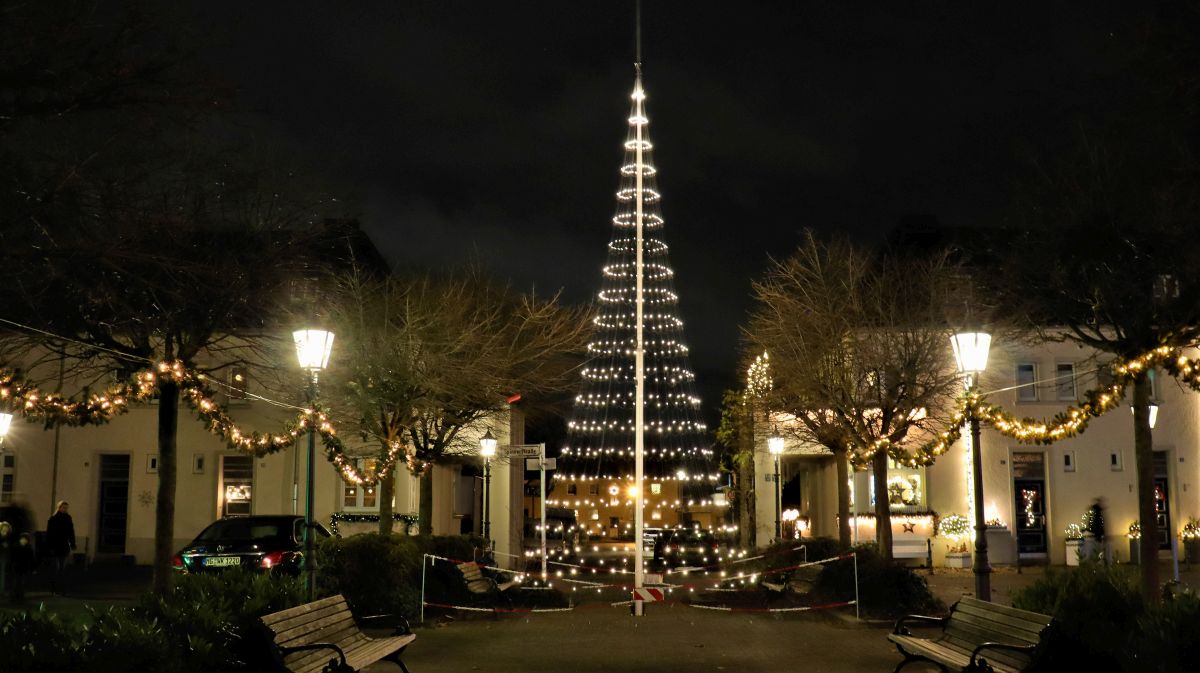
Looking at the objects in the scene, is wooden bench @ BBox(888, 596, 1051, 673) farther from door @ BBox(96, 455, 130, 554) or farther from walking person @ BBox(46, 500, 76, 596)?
door @ BBox(96, 455, 130, 554)

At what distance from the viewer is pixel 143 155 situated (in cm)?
1348

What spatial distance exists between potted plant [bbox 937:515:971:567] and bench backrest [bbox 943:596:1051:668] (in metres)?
19.6

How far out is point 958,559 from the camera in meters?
30.8

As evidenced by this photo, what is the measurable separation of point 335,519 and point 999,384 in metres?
18.1

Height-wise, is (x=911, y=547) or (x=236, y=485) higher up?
(x=236, y=485)

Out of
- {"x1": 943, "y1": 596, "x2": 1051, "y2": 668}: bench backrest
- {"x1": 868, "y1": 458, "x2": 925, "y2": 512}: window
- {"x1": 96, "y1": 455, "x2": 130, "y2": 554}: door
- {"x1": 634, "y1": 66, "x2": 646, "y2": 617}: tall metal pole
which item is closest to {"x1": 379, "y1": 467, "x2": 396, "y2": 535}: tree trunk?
{"x1": 634, "y1": 66, "x2": 646, "y2": 617}: tall metal pole

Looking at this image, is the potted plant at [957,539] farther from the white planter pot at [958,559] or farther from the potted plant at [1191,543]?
the potted plant at [1191,543]

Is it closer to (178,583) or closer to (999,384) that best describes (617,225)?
(999,384)

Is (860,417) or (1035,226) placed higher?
(1035,226)

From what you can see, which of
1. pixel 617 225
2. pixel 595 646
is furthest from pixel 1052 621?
pixel 617 225

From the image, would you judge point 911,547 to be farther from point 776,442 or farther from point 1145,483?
point 1145,483

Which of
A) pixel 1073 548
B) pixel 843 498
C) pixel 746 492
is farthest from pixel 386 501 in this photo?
pixel 746 492

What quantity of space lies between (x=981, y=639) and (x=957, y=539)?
68.5 feet

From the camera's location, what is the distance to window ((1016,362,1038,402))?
32438mm
